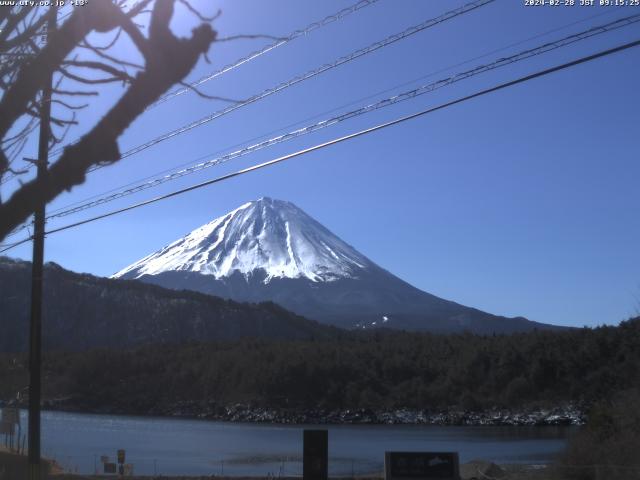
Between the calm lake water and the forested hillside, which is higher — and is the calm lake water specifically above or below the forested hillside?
below

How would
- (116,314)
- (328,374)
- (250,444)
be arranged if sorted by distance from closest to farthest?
1. (250,444)
2. (328,374)
3. (116,314)

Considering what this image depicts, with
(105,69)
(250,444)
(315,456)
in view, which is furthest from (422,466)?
(250,444)

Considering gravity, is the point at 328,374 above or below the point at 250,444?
above

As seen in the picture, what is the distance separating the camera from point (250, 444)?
56094 millimetres

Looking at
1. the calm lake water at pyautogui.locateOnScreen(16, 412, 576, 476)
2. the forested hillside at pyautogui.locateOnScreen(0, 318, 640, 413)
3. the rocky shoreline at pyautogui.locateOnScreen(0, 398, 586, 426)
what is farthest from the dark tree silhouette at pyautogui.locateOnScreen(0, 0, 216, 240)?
the forested hillside at pyautogui.locateOnScreen(0, 318, 640, 413)

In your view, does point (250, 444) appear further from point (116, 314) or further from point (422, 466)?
point (116, 314)

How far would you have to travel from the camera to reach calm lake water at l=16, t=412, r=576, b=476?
4012 cm

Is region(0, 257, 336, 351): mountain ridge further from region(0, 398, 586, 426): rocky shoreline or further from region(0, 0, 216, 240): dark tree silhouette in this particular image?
region(0, 0, 216, 240): dark tree silhouette

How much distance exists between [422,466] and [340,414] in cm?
6851

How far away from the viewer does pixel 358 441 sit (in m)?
59.8

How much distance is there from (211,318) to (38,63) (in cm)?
12537

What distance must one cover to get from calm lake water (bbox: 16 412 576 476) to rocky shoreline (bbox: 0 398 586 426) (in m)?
2.74

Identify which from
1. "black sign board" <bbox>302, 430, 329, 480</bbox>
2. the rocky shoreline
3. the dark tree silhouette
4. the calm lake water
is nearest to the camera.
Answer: the dark tree silhouette

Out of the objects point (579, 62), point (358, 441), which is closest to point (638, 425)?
point (579, 62)
